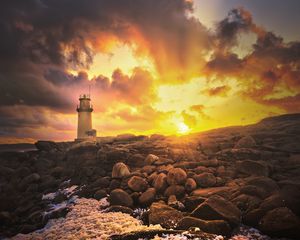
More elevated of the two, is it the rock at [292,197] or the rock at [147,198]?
the rock at [292,197]

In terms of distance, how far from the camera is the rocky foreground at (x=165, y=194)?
9930mm

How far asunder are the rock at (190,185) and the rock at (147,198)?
214 centimetres

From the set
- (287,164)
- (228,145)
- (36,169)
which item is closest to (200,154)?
(228,145)

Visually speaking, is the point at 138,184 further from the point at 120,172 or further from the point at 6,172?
the point at 6,172

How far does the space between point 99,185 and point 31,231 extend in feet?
20.3

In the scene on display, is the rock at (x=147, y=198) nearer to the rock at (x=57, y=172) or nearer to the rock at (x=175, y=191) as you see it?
the rock at (x=175, y=191)

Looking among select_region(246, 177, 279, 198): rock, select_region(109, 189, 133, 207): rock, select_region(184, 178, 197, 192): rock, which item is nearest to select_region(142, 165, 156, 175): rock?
select_region(109, 189, 133, 207): rock

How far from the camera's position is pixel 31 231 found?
12.5 meters

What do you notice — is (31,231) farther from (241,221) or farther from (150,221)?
(241,221)

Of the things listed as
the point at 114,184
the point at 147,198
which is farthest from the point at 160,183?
the point at 114,184

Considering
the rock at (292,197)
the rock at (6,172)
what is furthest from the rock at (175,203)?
the rock at (6,172)

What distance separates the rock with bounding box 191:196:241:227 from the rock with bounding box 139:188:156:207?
3.76m

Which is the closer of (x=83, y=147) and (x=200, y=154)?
(x=200, y=154)

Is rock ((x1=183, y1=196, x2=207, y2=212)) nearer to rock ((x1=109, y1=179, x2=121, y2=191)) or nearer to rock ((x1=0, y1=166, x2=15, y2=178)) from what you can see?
rock ((x1=109, y1=179, x2=121, y2=191))
